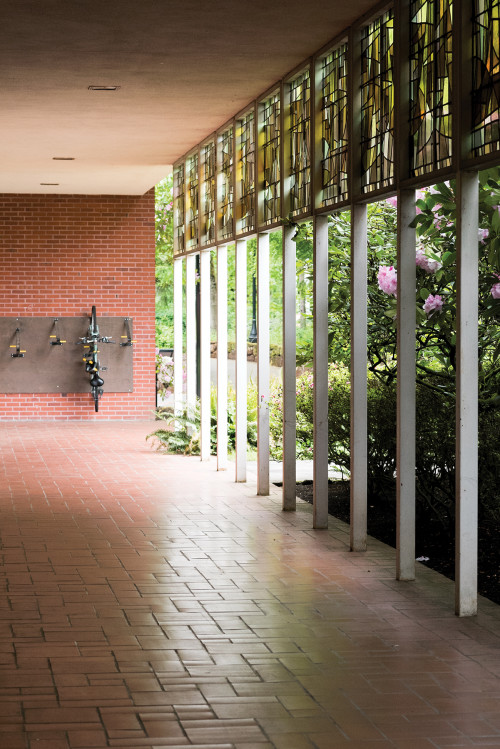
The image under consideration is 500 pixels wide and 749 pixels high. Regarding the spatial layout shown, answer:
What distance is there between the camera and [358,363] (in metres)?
7.04

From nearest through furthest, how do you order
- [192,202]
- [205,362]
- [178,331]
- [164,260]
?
1. [205,362]
2. [192,202]
3. [178,331]
4. [164,260]

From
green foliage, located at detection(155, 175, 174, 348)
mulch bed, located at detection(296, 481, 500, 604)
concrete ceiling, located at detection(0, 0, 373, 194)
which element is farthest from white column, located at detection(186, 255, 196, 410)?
green foliage, located at detection(155, 175, 174, 348)

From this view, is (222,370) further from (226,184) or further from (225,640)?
(225,640)

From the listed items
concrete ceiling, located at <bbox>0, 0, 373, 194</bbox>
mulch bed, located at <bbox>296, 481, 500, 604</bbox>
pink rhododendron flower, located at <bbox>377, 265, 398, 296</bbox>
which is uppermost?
concrete ceiling, located at <bbox>0, 0, 373, 194</bbox>

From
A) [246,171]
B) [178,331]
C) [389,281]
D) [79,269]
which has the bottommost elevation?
[178,331]

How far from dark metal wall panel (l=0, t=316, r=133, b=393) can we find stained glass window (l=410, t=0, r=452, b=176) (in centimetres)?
1136

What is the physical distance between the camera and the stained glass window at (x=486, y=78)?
5.10m

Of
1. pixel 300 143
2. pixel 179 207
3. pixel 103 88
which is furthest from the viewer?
pixel 179 207

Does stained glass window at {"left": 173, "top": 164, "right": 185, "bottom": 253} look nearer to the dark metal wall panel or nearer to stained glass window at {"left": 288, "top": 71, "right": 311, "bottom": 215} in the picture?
the dark metal wall panel

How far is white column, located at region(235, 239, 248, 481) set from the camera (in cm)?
1041

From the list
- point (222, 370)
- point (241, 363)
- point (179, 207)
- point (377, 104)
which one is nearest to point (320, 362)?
point (377, 104)

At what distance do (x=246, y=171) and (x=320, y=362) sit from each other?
299 centimetres

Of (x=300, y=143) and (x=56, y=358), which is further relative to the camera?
(x=56, y=358)

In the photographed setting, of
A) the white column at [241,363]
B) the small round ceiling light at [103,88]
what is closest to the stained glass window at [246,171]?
the white column at [241,363]
